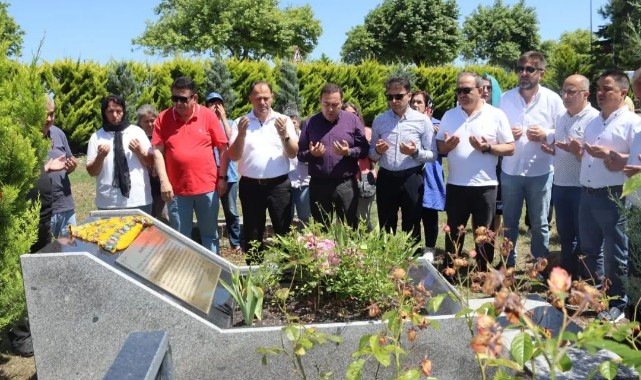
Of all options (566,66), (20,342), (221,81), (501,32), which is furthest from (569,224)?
(501,32)

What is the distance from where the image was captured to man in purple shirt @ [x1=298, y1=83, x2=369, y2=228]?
4.97 metres

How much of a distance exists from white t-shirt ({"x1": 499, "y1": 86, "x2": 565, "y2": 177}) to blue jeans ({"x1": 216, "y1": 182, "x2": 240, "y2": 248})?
288 centimetres

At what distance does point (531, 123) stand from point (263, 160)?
7.50 ft

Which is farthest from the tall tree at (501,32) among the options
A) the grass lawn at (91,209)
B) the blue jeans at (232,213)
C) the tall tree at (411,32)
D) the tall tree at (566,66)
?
the blue jeans at (232,213)

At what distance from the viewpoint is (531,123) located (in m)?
5.11

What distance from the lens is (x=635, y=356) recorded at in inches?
51.6

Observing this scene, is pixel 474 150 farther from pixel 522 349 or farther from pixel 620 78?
pixel 522 349

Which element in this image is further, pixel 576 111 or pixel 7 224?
pixel 576 111

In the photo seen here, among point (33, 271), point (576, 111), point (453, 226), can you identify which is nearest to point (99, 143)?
point (33, 271)

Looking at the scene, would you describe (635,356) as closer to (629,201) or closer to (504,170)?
(629,201)

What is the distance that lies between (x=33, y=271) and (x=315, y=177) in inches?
101

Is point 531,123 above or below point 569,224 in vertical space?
above

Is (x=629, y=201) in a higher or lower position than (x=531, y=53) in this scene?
lower

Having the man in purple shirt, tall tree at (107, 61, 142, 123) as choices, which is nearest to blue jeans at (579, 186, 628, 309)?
the man in purple shirt
